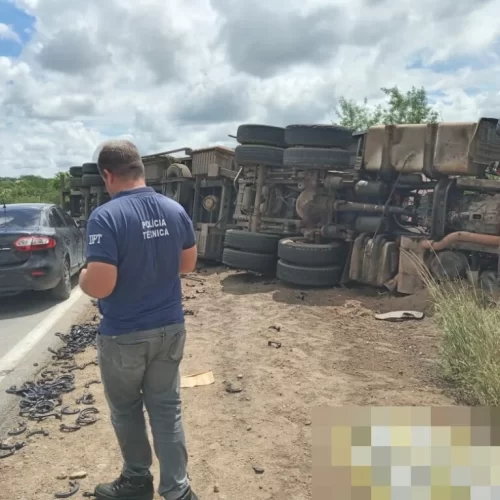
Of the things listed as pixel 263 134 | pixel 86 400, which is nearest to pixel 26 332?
pixel 86 400

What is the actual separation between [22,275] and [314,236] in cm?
455

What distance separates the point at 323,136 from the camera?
367 inches

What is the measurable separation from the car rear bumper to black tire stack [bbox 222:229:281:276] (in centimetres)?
307

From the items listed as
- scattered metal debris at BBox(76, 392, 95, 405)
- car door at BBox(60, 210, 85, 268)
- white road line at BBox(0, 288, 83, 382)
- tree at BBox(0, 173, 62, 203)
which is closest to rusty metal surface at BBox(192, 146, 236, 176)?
car door at BBox(60, 210, 85, 268)

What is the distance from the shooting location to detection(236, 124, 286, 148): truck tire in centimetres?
1069

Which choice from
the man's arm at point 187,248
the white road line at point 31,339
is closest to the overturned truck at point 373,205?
the white road line at point 31,339

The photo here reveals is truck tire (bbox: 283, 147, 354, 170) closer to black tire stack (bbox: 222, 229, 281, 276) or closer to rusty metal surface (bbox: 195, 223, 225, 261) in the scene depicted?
black tire stack (bbox: 222, 229, 281, 276)

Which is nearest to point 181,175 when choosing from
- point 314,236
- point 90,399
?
point 314,236

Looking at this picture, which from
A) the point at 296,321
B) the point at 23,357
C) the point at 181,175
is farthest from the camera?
the point at 181,175

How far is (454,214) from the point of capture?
794 centimetres

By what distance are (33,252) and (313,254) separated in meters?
4.09

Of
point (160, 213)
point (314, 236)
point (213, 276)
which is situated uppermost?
point (160, 213)

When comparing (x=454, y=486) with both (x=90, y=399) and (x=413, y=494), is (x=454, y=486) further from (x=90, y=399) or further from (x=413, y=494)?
(x=90, y=399)

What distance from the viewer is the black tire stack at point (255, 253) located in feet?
32.4
